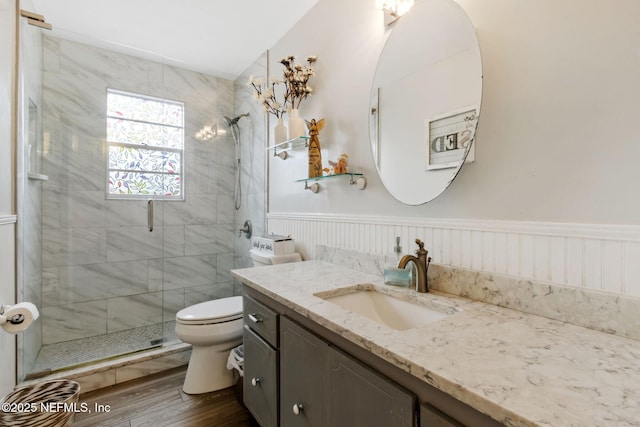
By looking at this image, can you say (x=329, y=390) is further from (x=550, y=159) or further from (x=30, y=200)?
(x=30, y=200)

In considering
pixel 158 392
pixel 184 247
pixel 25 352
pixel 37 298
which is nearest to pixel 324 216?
pixel 158 392

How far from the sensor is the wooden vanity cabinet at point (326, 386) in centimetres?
66

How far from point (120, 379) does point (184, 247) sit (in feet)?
4.00

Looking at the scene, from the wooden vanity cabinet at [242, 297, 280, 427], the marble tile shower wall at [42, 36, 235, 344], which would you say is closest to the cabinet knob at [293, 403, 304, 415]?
the wooden vanity cabinet at [242, 297, 280, 427]

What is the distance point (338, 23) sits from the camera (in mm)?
1772

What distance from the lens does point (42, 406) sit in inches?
46.4

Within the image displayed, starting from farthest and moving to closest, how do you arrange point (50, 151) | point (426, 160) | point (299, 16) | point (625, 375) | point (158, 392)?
1. point (50, 151)
2. point (299, 16)
3. point (158, 392)
4. point (426, 160)
5. point (625, 375)

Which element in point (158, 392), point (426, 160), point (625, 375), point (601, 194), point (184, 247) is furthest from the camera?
point (184, 247)

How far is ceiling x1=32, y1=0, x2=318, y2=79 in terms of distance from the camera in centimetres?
200

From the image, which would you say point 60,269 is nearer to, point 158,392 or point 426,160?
point 158,392

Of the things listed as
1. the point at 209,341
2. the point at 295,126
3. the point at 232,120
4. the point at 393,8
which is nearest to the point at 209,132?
the point at 232,120

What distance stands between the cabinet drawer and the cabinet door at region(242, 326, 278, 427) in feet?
0.12

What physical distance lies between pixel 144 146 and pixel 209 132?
634 millimetres

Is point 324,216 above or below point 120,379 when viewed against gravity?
above
